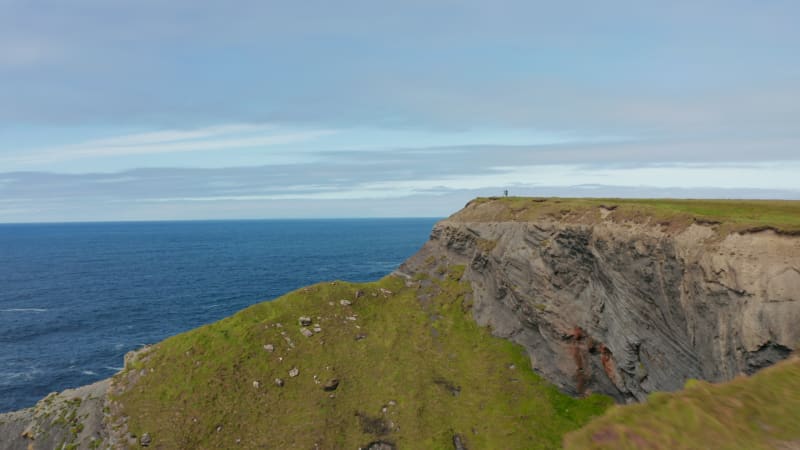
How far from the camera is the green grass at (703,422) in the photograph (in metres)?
10.3

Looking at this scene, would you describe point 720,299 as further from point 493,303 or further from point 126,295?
point 126,295

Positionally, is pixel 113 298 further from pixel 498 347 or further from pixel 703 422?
pixel 703 422

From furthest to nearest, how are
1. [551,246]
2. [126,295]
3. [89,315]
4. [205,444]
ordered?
[126,295], [89,315], [551,246], [205,444]

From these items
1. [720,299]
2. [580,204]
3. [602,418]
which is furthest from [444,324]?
[602,418]

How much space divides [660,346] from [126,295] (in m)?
117

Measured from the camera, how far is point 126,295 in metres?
110

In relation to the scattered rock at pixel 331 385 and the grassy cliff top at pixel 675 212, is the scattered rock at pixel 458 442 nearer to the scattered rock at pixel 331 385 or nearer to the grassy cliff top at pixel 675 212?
the scattered rock at pixel 331 385

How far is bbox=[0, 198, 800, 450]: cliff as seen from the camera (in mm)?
28188

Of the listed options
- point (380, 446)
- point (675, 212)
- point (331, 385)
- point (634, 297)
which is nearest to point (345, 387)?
point (331, 385)

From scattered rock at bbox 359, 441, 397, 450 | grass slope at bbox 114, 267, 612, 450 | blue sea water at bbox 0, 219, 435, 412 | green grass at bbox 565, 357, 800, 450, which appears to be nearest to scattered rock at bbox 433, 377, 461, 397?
grass slope at bbox 114, 267, 612, 450

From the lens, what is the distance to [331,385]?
46312 mm

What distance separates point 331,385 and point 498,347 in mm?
20096

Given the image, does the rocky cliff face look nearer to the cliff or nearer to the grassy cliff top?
the cliff

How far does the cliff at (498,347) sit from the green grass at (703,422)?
1583 cm
